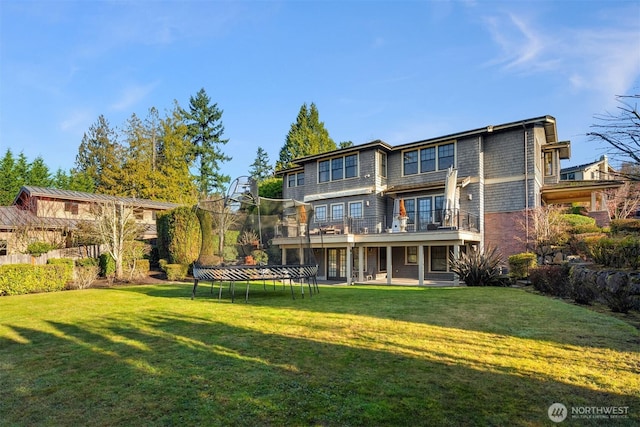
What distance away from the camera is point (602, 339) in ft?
14.5

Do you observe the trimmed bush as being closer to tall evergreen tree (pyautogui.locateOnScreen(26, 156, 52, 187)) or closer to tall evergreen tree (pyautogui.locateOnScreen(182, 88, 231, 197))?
tall evergreen tree (pyautogui.locateOnScreen(182, 88, 231, 197))

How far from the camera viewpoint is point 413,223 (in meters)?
18.7

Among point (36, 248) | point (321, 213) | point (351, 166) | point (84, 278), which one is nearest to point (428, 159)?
point (351, 166)

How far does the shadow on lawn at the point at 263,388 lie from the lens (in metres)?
2.59

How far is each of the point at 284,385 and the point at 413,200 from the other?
17.2 meters

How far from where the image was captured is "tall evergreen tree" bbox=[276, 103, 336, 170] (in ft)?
126

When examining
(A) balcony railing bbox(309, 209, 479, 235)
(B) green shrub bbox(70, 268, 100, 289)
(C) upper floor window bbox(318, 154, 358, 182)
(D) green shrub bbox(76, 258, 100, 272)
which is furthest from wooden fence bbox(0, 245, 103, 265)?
(C) upper floor window bbox(318, 154, 358, 182)

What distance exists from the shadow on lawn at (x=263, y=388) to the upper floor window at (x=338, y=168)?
17140 mm

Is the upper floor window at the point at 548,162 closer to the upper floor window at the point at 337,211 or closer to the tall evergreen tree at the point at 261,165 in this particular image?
the upper floor window at the point at 337,211

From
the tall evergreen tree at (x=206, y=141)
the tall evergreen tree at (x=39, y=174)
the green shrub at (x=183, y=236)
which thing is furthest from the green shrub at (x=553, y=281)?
the tall evergreen tree at (x=39, y=174)

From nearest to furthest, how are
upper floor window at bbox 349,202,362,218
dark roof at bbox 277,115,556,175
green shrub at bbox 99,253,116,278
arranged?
dark roof at bbox 277,115,556,175
green shrub at bbox 99,253,116,278
upper floor window at bbox 349,202,362,218

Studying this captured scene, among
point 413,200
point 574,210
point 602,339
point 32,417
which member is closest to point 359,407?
point 32,417

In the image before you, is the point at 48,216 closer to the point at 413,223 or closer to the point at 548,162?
the point at 413,223

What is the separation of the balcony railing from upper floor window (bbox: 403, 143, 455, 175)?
2509 millimetres
